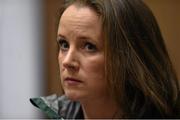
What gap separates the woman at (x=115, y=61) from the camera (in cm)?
125

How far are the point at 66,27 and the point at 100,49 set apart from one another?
12 cm

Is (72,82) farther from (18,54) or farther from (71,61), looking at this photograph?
(18,54)

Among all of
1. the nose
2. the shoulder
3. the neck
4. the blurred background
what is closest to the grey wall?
the blurred background

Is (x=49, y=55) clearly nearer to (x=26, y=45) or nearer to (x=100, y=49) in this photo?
(x=26, y=45)

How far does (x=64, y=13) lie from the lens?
1340 millimetres

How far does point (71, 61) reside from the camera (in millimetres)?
1236

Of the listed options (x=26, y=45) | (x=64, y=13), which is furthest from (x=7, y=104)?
(x=64, y=13)

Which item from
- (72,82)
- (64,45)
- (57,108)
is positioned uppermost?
(64,45)

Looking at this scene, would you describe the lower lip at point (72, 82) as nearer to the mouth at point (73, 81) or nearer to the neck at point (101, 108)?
the mouth at point (73, 81)

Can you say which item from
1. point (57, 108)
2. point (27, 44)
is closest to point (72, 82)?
point (57, 108)

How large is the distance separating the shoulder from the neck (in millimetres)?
97

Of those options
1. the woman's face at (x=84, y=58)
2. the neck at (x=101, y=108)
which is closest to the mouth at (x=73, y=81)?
the woman's face at (x=84, y=58)

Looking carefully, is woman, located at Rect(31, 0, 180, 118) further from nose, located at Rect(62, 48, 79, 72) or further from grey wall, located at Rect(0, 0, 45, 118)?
grey wall, located at Rect(0, 0, 45, 118)

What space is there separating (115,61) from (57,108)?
311 millimetres
